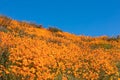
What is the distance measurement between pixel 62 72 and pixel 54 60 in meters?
0.49

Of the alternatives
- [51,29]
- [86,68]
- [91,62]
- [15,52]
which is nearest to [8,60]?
[15,52]

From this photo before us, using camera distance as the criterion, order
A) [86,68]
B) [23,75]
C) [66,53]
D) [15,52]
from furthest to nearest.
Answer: [66,53] → [86,68] → [15,52] → [23,75]

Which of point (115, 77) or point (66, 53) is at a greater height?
point (66, 53)

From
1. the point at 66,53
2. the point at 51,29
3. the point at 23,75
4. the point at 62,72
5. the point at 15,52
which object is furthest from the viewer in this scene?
the point at 51,29

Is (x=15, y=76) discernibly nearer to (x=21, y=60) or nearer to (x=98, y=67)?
(x=21, y=60)

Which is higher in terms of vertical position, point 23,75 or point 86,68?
point 86,68

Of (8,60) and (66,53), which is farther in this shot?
(66,53)

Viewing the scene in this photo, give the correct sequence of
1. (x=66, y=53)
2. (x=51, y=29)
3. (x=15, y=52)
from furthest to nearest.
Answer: (x=51, y=29), (x=66, y=53), (x=15, y=52)

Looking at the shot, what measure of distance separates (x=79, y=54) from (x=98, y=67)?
1.84 m

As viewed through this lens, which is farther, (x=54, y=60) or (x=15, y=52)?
(x=54, y=60)

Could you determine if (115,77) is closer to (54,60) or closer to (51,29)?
(54,60)

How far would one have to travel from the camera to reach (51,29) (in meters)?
27.1

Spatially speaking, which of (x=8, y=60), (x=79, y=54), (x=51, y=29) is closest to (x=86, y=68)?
(x=79, y=54)

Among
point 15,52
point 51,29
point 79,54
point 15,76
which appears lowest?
point 15,76
